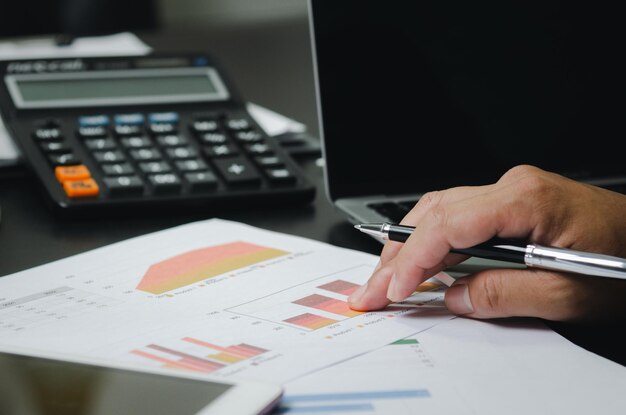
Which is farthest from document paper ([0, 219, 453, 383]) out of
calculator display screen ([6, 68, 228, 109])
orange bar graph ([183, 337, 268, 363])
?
calculator display screen ([6, 68, 228, 109])

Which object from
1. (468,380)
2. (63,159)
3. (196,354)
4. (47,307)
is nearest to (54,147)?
(63,159)

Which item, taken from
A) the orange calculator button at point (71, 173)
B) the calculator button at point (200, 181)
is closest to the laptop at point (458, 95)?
the calculator button at point (200, 181)

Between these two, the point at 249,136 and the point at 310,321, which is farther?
the point at 249,136

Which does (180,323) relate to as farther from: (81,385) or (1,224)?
(1,224)

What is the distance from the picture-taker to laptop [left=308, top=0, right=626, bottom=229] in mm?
740

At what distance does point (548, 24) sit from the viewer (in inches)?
31.0

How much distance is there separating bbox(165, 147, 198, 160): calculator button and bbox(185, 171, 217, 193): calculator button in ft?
0.09

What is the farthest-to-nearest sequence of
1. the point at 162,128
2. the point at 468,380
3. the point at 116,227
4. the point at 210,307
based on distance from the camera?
1. the point at 162,128
2. the point at 116,227
3. the point at 210,307
4. the point at 468,380

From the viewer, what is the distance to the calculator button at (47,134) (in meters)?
0.79

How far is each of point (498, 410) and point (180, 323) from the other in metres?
0.20

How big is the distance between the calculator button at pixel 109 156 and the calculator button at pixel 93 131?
32 mm

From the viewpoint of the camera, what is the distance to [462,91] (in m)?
0.77

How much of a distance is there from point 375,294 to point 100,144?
0.35 m

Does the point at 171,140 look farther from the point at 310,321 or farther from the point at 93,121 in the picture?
the point at 310,321
